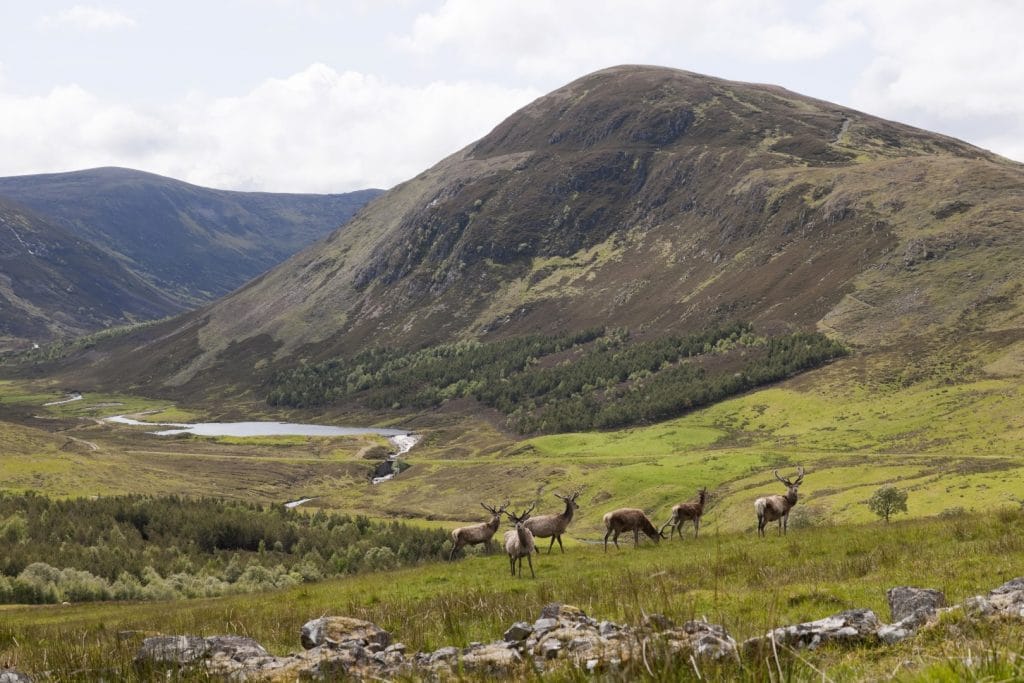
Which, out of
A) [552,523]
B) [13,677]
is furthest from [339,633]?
[552,523]

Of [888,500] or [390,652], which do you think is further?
[888,500]

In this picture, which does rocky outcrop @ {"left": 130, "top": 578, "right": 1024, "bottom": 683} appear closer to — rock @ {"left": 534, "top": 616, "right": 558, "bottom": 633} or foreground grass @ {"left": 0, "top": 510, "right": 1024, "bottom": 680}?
rock @ {"left": 534, "top": 616, "right": 558, "bottom": 633}

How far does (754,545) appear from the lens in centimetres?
2533

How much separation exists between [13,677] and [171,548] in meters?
41.1

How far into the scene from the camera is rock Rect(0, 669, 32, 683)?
873cm

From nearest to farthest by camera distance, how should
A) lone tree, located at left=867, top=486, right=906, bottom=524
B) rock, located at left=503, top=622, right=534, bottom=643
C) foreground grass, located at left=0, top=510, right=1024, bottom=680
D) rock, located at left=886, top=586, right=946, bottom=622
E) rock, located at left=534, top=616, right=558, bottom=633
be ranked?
foreground grass, located at left=0, top=510, right=1024, bottom=680 < rock, located at left=534, top=616, right=558, bottom=633 < rock, located at left=503, top=622, right=534, bottom=643 < rock, located at left=886, top=586, right=946, bottom=622 < lone tree, located at left=867, top=486, right=906, bottom=524

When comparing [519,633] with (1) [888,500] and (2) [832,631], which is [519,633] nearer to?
(2) [832,631]

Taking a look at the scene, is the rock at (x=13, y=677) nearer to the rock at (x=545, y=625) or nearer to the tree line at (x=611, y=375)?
the rock at (x=545, y=625)

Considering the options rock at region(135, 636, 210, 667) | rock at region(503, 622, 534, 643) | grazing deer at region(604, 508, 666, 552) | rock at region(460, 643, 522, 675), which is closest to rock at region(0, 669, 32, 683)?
rock at region(135, 636, 210, 667)

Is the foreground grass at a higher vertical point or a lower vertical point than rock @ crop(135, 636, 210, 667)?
lower

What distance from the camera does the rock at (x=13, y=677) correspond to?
873 cm

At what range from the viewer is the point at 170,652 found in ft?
31.6

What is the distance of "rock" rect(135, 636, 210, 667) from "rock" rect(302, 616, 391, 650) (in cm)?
179

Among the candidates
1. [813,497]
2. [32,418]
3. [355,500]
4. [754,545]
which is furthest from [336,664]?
[32,418]
